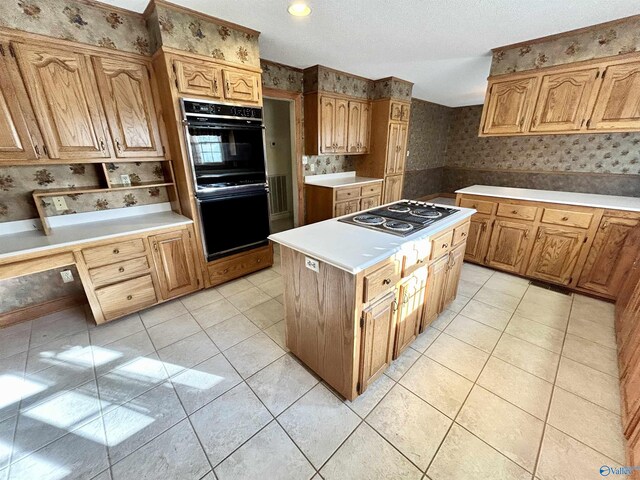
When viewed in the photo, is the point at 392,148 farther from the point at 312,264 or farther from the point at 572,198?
the point at 312,264

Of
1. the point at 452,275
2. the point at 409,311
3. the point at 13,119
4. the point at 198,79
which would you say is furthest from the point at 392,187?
the point at 13,119

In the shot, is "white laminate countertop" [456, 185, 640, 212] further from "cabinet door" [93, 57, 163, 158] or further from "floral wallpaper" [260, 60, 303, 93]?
"cabinet door" [93, 57, 163, 158]

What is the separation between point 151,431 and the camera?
1.36 m

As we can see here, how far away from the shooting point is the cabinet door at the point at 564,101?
2.33 m

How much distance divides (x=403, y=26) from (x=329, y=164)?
2235 mm

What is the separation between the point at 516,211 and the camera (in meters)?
2.75

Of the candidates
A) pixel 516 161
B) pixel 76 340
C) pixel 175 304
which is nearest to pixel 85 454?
pixel 76 340

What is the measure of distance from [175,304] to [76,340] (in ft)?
2.35

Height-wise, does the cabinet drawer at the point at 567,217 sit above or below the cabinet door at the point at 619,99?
below

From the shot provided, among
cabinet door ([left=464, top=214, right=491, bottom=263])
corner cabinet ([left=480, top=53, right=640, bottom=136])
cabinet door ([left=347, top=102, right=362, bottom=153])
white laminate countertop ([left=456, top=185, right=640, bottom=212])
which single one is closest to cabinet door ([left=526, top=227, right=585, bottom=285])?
white laminate countertop ([left=456, top=185, right=640, bottom=212])

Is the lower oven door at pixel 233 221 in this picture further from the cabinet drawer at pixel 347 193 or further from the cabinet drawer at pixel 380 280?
the cabinet drawer at pixel 380 280

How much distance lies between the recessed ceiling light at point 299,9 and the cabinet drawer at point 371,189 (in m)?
2.38

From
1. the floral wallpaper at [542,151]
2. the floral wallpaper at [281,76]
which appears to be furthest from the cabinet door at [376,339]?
the floral wallpaper at [542,151]

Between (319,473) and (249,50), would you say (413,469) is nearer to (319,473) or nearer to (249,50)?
(319,473)
